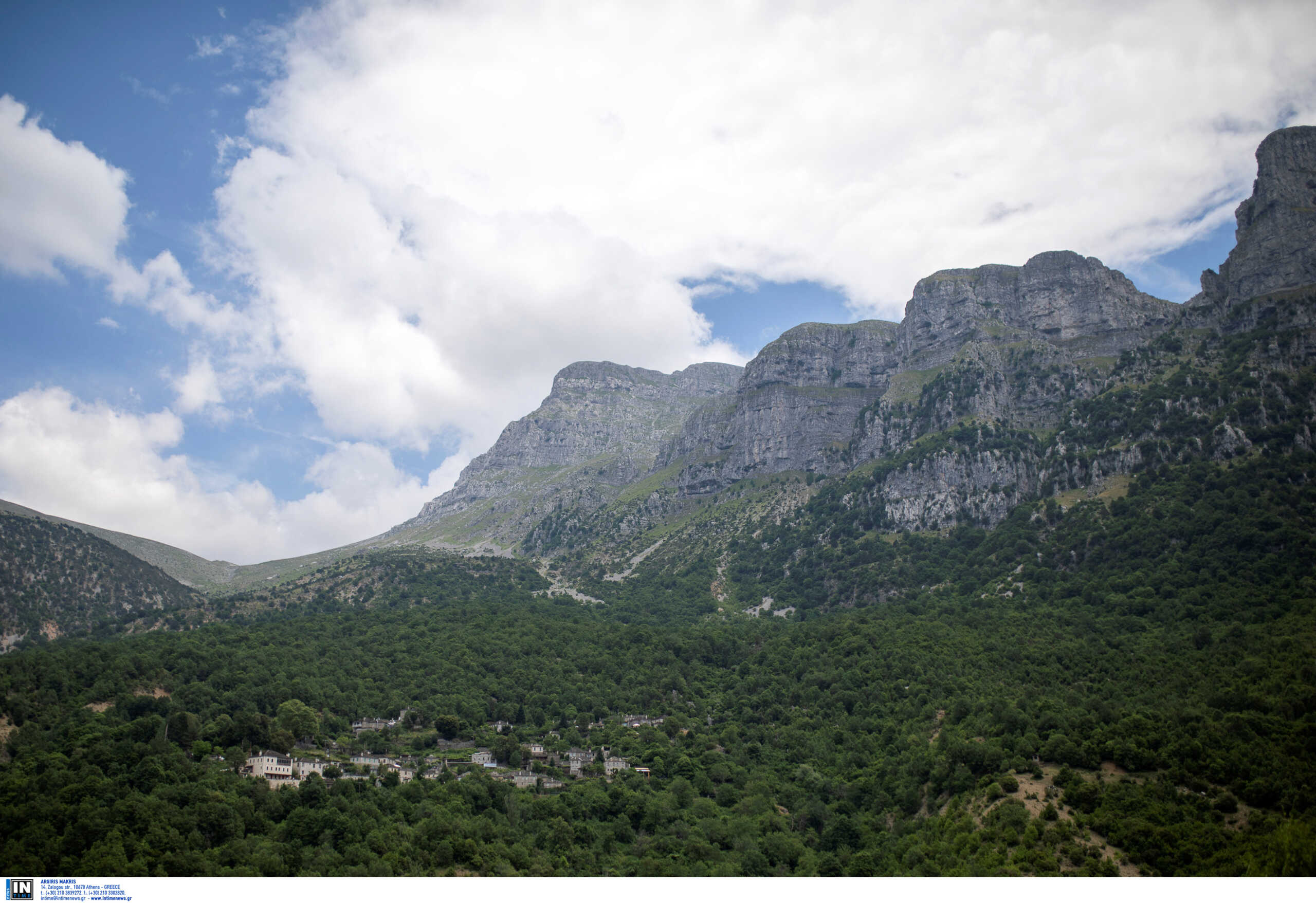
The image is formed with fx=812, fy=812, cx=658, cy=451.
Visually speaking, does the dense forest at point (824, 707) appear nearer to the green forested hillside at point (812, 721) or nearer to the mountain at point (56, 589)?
the green forested hillside at point (812, 721)

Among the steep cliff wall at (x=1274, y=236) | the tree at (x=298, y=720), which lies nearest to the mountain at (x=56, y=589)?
the tree at (x=298, y=720)

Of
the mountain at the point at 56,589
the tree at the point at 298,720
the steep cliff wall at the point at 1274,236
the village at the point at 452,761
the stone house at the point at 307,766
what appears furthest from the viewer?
the mountain at the point at 56,589

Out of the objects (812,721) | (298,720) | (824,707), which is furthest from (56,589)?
(824,707)

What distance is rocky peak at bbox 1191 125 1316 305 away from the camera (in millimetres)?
156250

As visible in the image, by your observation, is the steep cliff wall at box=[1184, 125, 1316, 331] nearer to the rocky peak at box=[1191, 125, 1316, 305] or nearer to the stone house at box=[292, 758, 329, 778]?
the rocky peak at box=[1191, 125, 1316, 305]

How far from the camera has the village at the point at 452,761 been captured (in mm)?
78312

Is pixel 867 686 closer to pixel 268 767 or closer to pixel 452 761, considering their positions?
pixel 452 761

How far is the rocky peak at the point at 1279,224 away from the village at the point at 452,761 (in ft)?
489

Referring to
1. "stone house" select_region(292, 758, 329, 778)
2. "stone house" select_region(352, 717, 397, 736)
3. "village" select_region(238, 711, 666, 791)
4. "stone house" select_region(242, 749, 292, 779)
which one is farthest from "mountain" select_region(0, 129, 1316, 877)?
"stone house" select_region(352, 717, 397, 736)

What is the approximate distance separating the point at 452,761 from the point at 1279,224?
180 m

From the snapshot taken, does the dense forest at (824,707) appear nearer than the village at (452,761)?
Yes

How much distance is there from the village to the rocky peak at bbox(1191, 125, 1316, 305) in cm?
14904

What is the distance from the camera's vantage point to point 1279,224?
6314 inches

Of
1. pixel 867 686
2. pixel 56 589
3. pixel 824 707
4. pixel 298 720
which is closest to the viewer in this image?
pixel 298 720
